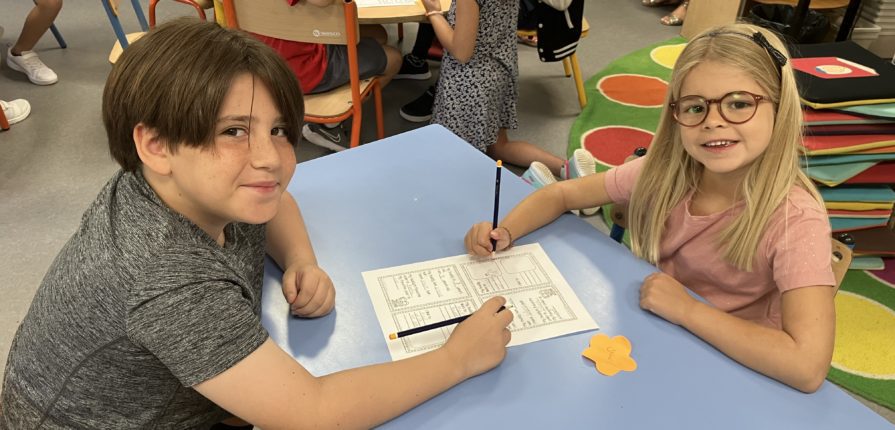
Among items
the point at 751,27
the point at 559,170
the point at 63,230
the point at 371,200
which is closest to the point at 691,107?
the point at 751,27

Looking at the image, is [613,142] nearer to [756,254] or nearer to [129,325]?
[756,254]

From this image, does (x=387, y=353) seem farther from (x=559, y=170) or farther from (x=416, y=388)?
(x=559, y=170)

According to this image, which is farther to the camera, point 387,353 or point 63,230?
point 63,230

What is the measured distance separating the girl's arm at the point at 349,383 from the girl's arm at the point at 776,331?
0.88 feet

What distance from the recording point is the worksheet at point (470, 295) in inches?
37.3

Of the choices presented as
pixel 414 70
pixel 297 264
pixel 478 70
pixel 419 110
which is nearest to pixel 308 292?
pixel 297 264

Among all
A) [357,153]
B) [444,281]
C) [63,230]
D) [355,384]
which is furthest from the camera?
[63,230]

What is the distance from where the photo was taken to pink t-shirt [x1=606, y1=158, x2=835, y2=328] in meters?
1.00

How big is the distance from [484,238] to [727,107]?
0.47 meters

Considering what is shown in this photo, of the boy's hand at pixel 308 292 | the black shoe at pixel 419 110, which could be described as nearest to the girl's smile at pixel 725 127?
the boy's hand at pixel 308 292

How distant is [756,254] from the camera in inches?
43.3

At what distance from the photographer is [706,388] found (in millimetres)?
872

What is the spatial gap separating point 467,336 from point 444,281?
17 cm

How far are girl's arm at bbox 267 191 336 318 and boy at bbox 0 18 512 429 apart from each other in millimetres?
136
